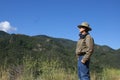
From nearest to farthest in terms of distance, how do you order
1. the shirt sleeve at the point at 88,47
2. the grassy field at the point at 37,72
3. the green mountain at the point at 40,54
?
the shirt sleeve at the point at 88,47 < the grassy field at the point at 37,72 < the green mountain at the point at 40,54

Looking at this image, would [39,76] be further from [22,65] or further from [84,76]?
[84,76]

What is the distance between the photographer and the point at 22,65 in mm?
11742

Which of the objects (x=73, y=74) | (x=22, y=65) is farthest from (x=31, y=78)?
(x=73, y=74)

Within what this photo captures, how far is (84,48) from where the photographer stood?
838 cm

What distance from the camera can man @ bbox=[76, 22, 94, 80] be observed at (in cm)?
827

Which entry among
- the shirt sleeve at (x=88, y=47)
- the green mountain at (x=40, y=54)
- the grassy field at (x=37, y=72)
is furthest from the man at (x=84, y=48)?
the green mountain at (x=40, y=54)

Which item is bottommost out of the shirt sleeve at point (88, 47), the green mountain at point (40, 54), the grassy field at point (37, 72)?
the grassy field at point (37, 72)

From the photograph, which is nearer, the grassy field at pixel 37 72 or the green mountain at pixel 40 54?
the grassy field at pixel 37 72

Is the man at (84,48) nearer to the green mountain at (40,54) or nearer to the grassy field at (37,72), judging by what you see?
the grassy field at (37,72)

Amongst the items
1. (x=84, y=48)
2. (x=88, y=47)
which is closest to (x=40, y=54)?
(x=84, y=48)

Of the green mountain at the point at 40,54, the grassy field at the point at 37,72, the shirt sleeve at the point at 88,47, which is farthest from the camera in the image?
the green mountain at the point at 40,54

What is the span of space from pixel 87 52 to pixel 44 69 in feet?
13.5

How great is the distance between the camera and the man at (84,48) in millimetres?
8273

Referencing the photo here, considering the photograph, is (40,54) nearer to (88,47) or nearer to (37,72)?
→ (37,72)
